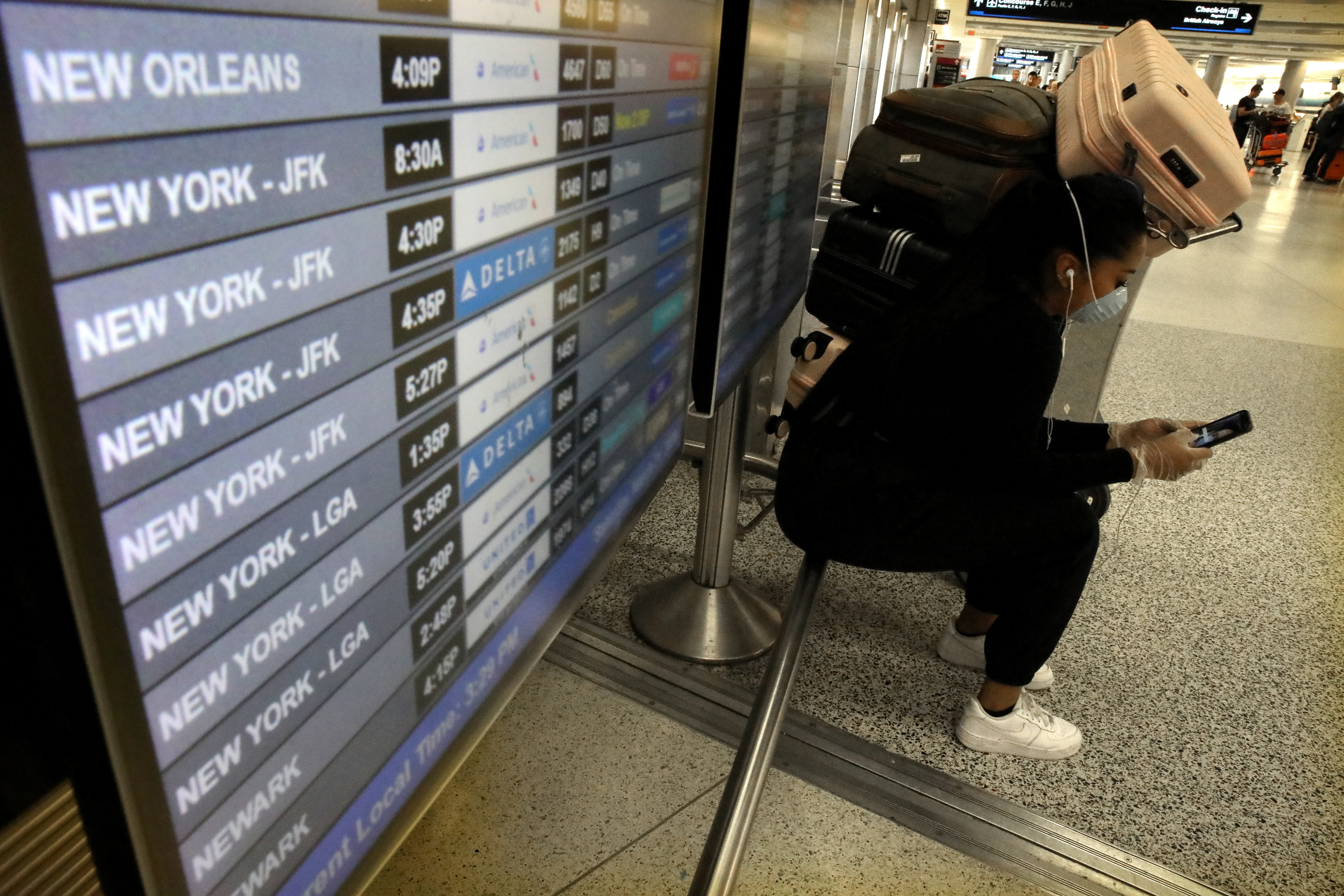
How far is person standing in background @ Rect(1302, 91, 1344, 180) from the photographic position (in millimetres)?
15250

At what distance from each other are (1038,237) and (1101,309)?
368mm

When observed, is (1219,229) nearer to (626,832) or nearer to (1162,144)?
(1162,144)

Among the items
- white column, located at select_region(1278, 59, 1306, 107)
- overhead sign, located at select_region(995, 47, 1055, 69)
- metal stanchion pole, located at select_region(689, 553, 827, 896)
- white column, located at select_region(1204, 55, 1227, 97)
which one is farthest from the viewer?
overhead sign, located at select_region(995, 47, 1055, 69)

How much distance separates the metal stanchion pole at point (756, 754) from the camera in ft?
4.33

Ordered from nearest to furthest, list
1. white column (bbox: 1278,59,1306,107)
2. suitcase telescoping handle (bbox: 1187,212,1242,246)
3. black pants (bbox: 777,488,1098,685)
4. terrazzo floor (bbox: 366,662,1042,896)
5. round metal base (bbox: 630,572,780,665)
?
1. terrazzo floor (bbox: 366,662,1042,896)
2. black pants (bbox: 777,488,1098,685)
3. suitcase telescoping handle (bbox: 1187,212,1242,246)
4. round metal base (bbox: 630,572,780,665)
5. white column (bbox: 1278,59,1306,107)

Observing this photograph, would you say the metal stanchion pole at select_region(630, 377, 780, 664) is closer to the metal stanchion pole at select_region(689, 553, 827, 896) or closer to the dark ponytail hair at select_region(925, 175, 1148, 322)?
the metal stanchion pole at select_region(689, 553, 827, 896)

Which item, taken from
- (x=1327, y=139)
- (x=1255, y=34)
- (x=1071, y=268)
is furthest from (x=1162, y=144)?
(x=1255, y=34)

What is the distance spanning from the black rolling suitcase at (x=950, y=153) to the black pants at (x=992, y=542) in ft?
2.27

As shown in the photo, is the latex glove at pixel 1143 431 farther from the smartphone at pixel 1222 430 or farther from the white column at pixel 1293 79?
the white column at pixel 1293 79

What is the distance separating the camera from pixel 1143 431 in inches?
80.3

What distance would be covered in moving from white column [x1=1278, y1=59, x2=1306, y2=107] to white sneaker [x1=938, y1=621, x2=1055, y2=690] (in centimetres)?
2812

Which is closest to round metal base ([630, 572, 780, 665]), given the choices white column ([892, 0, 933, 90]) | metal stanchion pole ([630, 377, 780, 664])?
metal stanchion pole ([630, 377, 780, 664])

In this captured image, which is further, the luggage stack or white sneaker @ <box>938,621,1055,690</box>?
white sneaker @ <box>938,621,1055,690</box>

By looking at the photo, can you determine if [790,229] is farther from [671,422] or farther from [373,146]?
[373,146]
